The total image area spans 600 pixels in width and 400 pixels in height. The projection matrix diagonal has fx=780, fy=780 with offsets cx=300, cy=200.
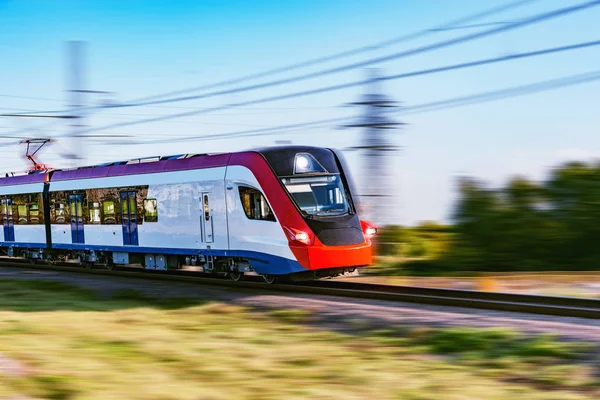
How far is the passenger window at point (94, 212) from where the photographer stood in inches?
860

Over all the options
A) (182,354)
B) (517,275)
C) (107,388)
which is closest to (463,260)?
(517,275)

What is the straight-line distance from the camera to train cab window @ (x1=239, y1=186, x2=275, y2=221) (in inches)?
623

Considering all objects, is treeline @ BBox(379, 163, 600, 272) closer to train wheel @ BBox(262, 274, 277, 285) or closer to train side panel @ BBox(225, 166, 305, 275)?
train wheel @ BBox(262, 274, 277, 285)

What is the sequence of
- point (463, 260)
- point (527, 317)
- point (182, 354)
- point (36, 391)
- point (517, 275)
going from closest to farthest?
point (36, 391)
point (182, 354)
point (527, 317)
point (517, 275)
point (463, 260)

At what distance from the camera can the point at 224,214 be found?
17.0 m

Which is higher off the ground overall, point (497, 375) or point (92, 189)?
point (92, 189)

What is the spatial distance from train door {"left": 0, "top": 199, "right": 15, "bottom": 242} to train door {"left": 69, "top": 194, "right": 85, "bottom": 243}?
4.79 meters

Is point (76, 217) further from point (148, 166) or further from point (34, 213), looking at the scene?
point (148, 166)

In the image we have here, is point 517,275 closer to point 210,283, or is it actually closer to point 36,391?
point 210,283

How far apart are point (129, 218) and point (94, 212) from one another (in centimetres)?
199

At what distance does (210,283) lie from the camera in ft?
58.6

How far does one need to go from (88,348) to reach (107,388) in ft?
7.66

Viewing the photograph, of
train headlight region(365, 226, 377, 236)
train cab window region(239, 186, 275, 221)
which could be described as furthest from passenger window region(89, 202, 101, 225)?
train headlight region(365, 226, 377, 236)

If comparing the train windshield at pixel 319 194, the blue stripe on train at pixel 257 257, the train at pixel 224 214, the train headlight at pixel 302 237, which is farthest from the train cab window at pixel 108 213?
the train headlight at pixel 302 237
